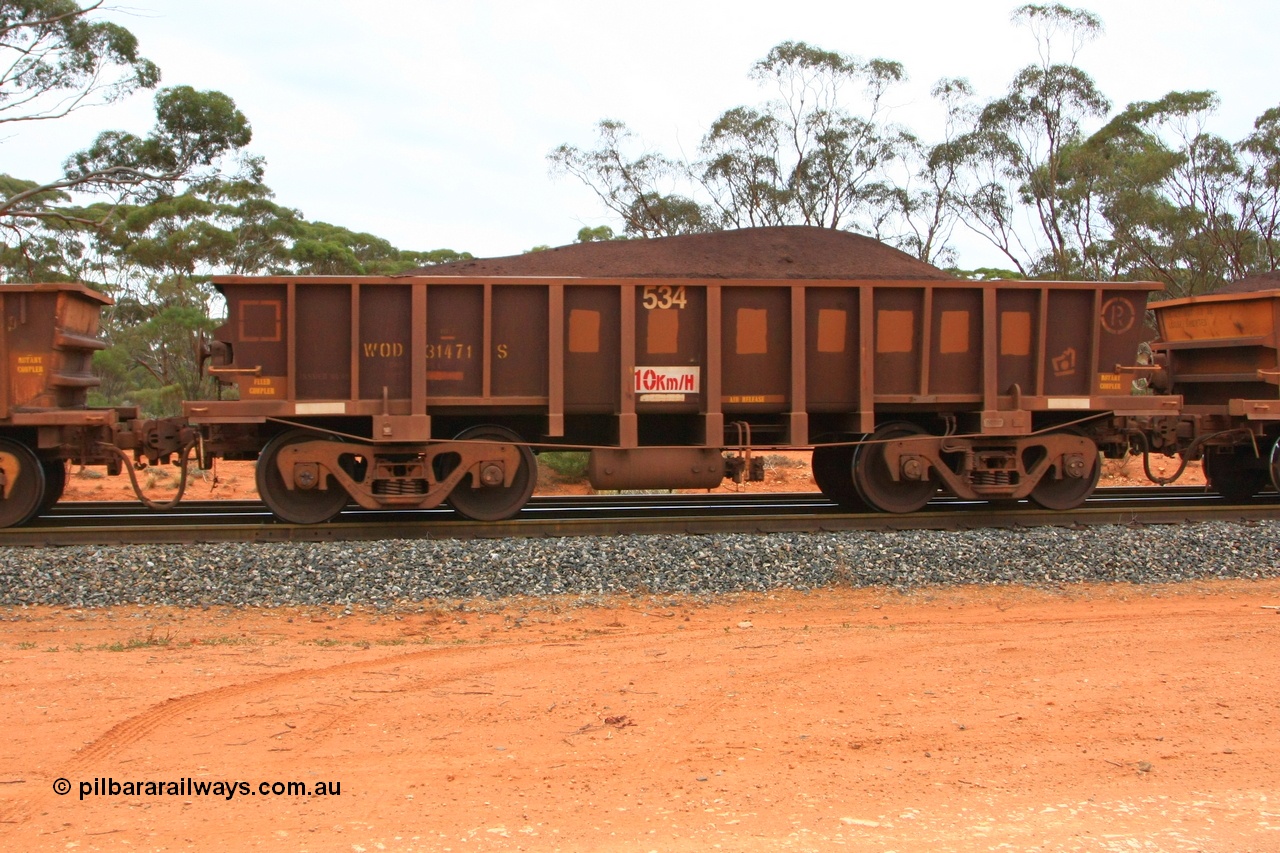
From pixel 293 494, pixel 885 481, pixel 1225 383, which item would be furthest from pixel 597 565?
pixel 1225 383

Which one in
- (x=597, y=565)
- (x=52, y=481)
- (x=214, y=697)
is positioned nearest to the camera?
(x=214, y=697)

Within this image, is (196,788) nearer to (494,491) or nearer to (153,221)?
(494,491)

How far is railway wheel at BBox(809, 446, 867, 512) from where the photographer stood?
11172 mm

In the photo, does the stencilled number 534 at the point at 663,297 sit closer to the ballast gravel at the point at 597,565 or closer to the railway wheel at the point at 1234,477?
the ballast gravel at the point at 597,565

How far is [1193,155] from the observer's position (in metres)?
31.8

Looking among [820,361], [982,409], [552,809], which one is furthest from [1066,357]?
[552,809]

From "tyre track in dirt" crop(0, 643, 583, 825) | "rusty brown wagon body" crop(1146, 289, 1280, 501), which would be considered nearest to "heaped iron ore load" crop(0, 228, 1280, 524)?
"rusty brown wagon body" crop(1146, 289, 1280, 501)

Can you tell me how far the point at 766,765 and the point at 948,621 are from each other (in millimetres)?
3365

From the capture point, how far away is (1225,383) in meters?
12.1

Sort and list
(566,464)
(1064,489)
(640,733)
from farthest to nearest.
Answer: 1. (566,464)
2. (1064,489)
3. (640,733)

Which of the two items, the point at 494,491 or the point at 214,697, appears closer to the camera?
the point at 214,697

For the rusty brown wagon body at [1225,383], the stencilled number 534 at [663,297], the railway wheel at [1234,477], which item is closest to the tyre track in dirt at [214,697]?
the stencilled number 534 at [663,297]

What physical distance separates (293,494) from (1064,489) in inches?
303

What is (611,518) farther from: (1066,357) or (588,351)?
(1066,357)
